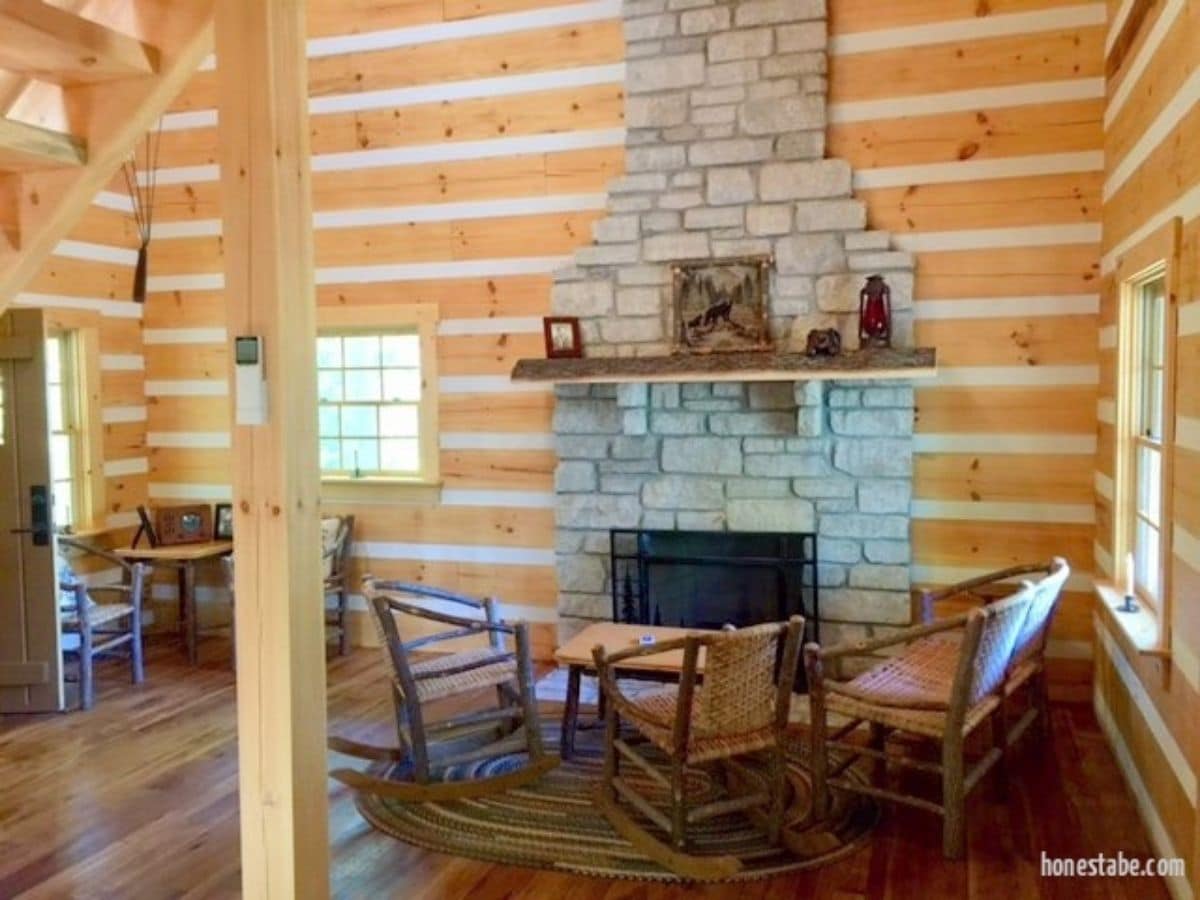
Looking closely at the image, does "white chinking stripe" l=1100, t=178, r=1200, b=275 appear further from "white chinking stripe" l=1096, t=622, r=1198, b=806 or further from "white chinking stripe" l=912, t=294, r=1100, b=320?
"white chinking stripe" l=1096, t=622, r=1198, b=806

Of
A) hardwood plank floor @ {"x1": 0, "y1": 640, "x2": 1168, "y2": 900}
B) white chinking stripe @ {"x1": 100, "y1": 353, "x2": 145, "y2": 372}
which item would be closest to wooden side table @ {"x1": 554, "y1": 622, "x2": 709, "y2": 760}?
hardwood plank floor @ {"x1": 0, "y1": 640, "x2": 1168, "y2": 900}

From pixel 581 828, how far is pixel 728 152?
3300 mm

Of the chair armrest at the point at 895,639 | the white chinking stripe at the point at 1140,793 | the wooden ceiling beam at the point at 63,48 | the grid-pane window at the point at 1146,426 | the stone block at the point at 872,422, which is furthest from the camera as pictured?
the stone block at the point at 872,422

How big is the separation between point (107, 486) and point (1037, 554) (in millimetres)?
5316

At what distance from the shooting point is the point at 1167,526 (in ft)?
10.3

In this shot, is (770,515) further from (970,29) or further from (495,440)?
(970,29)

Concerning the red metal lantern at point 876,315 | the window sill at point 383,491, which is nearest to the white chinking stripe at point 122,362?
the window sill at point 383,491

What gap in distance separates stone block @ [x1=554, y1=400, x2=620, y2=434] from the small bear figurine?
1125mm

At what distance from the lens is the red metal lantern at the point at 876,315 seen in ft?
15.6

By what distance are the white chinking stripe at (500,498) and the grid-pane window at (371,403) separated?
267 millimetres

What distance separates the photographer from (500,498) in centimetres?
575

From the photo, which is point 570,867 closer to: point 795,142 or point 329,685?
point 329,685

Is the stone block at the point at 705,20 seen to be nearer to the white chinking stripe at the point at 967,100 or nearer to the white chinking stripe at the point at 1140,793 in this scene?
the white chinking stripe at the point at 967,100

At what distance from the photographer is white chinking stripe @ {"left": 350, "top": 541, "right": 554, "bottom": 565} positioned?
18.7 ft
